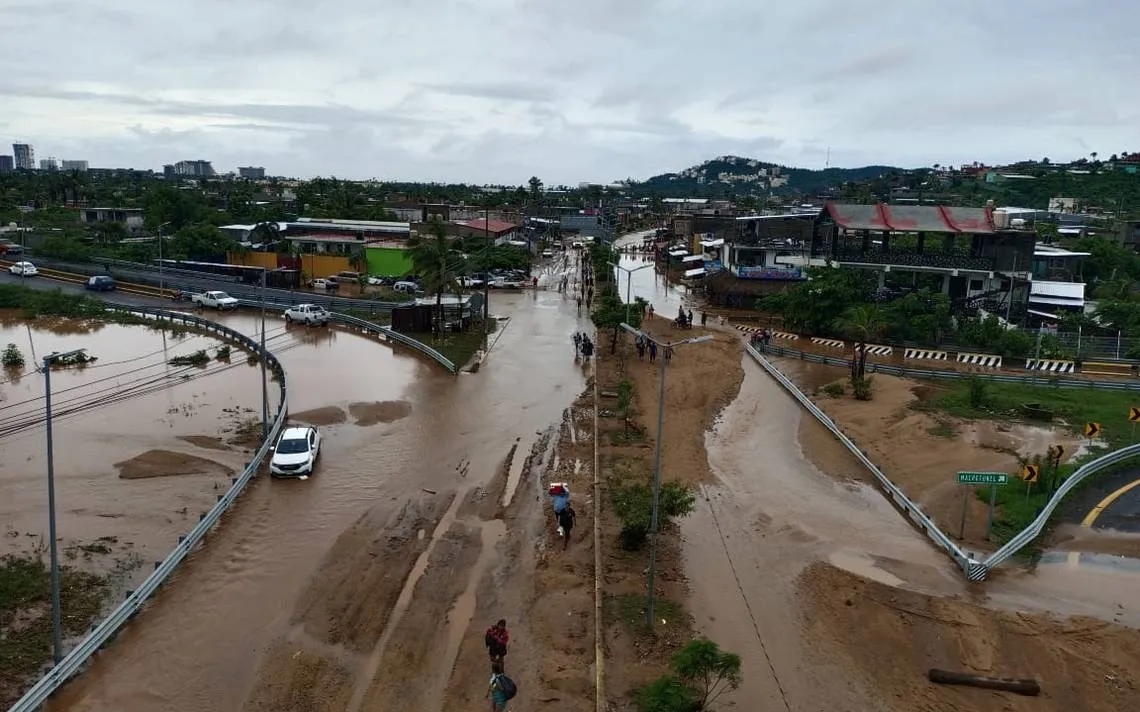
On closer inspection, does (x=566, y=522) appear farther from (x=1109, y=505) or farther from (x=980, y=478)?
(x=1109, y=505)

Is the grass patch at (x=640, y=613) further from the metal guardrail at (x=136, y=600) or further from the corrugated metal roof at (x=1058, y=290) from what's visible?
the corrugated metal roof at (x=1058, y=290)

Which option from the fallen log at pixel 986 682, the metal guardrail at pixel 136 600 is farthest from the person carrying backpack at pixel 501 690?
the fallen log at pixel 986 682

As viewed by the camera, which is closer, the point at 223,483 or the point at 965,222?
the point at 223,483

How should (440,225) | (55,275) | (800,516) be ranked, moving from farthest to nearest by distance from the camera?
(55,275) → (440,225) → (800,516)

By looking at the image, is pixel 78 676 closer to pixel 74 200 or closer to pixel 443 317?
pixel 443 317

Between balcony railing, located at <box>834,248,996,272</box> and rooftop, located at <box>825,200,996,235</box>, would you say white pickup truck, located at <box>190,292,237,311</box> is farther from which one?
balcony railing, located at <box>834,248,996,272</box>

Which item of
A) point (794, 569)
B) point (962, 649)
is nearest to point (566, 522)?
Answer: point (794, 569)

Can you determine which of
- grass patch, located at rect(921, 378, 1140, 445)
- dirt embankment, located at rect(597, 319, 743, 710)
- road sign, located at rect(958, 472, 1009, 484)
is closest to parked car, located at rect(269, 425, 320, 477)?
dirt embankment, located at rect(597, 319, 743, 710)

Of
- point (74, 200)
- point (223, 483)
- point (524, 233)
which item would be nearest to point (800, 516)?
point (223, 483)
